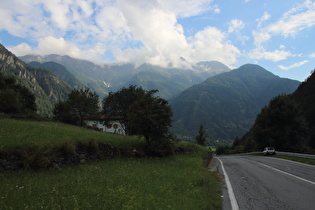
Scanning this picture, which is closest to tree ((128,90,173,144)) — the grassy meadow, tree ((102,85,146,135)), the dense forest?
the grassy meadow

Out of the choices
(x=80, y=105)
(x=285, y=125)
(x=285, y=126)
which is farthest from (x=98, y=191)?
(x=285, y=125)

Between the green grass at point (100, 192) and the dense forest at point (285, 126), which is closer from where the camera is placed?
the green grass at point (100, 192)

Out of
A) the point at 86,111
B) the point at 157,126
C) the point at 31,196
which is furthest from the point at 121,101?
the point at 31,196

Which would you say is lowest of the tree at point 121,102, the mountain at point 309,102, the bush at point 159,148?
the bush at point 159,148

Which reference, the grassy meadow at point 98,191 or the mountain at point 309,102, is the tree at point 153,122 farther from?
the mountain at point 309,102

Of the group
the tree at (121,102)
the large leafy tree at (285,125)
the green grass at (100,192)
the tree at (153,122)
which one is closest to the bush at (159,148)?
the tree at (153,122)

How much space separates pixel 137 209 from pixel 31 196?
4.58 metres

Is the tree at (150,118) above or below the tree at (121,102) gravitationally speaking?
below

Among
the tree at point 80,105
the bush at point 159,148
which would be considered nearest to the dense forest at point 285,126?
the bush at point 159,148

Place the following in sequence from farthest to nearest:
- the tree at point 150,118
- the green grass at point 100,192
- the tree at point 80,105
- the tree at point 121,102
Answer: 1. the tree at point 121,102
2. the tree at point 80,105
3. the tree at point 150,118
4. the green grass at point 100,192

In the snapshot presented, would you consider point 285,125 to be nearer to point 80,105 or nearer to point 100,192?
point 100,192

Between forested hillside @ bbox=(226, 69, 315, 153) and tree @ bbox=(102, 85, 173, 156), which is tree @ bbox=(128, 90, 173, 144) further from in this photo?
forested hillside @ bbox=(226, 69, 315, 153)

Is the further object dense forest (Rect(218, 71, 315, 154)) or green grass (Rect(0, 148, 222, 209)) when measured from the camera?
dense forest (Rect(218, 71, 315, 154))

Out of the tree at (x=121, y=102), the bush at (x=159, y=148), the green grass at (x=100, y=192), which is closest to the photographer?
the green grass at (x=100, y=192)
